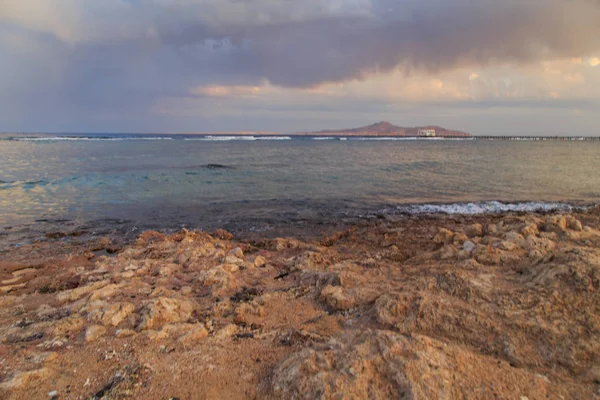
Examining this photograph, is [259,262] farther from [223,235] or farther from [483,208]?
[483,208]

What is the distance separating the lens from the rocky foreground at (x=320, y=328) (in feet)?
8.36

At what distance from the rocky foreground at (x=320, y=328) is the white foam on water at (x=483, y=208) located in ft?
20.9

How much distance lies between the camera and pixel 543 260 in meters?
4.39

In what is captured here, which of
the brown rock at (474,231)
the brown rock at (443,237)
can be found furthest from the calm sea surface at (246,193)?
the brown rock at (443,237)

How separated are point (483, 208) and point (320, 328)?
1201 centimetres

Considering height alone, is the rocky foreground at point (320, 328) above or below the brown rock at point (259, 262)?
above

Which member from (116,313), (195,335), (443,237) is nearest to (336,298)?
(195,335)

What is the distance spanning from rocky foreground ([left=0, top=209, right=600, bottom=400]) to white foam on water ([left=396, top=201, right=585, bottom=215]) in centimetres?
639

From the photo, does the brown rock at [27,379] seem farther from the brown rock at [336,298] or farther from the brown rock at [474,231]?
the brown rock at [474,231]

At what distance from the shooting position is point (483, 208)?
42.5 ft

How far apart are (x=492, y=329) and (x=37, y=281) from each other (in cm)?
732

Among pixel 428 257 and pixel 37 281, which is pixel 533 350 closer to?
pixel 428 257

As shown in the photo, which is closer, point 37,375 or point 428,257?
point 37,375

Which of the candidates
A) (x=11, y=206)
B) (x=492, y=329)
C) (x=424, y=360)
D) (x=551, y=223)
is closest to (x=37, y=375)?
(x=424, y=360)
